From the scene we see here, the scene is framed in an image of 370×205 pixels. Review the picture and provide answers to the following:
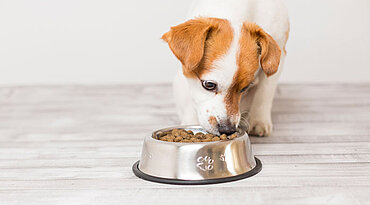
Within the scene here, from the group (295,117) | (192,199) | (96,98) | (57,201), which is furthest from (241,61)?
(96,98)

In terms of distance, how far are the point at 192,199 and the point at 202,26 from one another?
2.33ft

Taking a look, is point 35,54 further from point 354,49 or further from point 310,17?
point 354,49

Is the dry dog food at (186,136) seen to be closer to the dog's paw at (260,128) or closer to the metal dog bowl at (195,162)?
the metal dog bowl at (195,162)

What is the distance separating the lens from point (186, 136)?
211cm

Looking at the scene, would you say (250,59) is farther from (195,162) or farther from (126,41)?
(126,41)

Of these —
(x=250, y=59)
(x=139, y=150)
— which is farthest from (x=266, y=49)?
(x=139, y=150)

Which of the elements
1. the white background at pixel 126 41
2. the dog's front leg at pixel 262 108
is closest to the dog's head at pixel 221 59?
the dog's front leg at pixel 262 108

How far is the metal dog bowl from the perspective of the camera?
1.87 m

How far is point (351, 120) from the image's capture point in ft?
9.64

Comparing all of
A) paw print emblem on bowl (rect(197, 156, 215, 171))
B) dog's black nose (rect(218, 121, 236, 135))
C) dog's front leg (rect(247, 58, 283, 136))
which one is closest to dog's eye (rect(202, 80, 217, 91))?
dog's black nose (rect(218, 121, 236, 135))

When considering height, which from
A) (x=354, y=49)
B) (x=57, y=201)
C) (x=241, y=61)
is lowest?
(x=354, y=49)

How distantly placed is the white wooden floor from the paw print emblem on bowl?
77 mm

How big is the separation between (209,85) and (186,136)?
225 mm

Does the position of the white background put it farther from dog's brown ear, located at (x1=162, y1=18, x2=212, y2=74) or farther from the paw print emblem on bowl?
the paw print emblem on bowl
